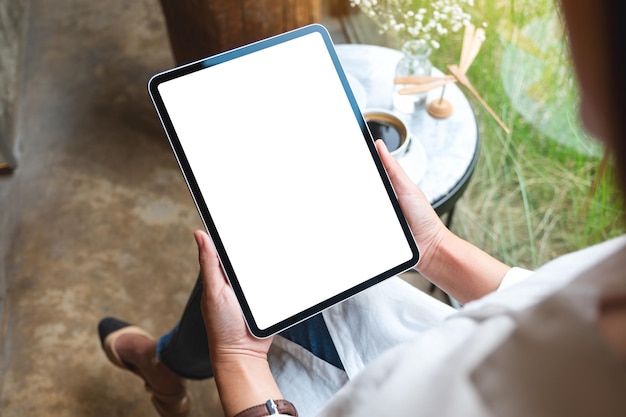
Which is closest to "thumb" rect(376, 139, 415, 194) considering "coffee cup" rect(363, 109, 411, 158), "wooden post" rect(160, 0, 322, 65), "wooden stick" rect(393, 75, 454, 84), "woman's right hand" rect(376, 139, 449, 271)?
"woman's right hand" rect(376, 139, 449, 271)

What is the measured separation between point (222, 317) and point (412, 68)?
0.65 metres

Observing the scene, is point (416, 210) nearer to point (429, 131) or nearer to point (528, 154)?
point (429, 131)

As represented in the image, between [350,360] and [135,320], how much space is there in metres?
0.85

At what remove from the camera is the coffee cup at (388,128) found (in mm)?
1007

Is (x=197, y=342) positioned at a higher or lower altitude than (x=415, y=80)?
lower

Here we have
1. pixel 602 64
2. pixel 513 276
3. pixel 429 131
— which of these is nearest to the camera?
pixel 602 64

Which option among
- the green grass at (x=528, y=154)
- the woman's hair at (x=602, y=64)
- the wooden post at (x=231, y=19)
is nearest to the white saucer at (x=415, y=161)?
the green grass at (x=528, y=154)

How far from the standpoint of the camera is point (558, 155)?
1.41 metres

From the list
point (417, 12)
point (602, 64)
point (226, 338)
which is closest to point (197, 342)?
point (226, 338)

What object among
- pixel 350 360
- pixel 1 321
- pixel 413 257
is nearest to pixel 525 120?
pixel 413 257

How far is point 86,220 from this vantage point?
164cm

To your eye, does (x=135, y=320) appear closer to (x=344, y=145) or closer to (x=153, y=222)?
(x=153, y=222)

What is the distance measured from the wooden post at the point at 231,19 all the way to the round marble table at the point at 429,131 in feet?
0.74

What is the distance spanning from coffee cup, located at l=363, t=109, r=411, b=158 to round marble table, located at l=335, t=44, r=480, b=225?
2cm
